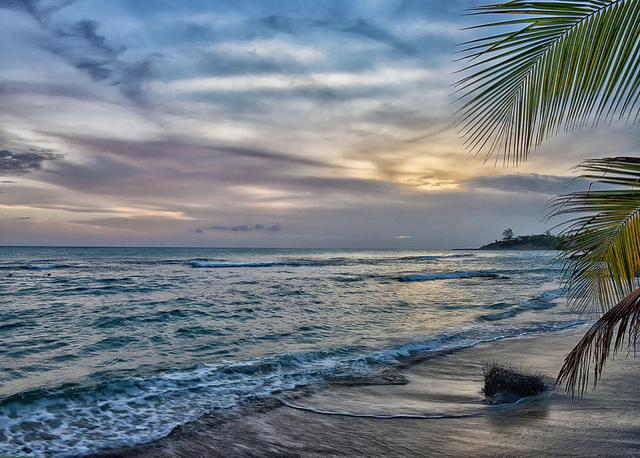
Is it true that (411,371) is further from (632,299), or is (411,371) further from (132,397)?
(632,299)

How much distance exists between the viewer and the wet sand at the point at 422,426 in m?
5.91

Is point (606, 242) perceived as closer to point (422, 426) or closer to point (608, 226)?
point (608, 226)

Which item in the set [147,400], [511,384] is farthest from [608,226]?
[147,400]

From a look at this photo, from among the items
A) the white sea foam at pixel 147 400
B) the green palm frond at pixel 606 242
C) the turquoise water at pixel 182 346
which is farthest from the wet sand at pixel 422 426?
the green palm frond at pixel 606 242

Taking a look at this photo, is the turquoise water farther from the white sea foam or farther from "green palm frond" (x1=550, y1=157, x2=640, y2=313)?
"green palm frond" (x1=550, y1=157, x2=640, y2=313)

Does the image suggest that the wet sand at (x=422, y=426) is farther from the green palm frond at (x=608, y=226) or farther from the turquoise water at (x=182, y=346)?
the green palm frond at (x=608, y=226)

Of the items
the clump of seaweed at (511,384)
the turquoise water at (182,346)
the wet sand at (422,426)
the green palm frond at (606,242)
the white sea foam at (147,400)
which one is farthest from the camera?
the clump of seaweed at (511,384)

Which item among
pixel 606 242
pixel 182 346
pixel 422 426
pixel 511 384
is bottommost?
pixel 182 346

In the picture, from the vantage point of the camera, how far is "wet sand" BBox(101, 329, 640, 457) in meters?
5.91

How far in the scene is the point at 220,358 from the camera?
38.2 ft

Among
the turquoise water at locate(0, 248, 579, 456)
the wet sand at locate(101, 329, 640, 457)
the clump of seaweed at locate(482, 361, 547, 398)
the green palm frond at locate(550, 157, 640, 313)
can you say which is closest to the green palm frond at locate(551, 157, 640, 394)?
the green palm frond at locate(550, 157, 640, 313)

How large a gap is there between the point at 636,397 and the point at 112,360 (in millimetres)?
10821

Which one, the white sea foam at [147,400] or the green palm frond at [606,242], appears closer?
the green palm frond at [606,242]

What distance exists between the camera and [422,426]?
6.82 meters
